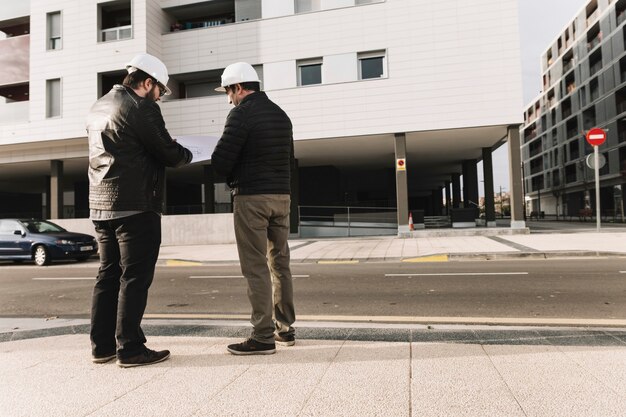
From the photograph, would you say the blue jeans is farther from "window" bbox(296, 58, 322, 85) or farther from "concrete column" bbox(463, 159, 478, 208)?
"concrete column" bbox(463, 159, 478, 208)

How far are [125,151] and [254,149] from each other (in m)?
0.85

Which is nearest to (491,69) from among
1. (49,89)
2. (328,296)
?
(328,296)

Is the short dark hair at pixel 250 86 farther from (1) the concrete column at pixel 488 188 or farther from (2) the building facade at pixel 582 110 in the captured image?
(2) the building facade at pixel 582 110

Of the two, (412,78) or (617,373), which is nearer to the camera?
(617,373)

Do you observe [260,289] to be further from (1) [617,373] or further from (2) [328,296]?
(2) [328,296]

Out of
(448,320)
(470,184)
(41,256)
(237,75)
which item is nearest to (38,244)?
(41,256)

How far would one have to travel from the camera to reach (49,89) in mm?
19422

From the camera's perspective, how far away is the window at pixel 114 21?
62.6 ft

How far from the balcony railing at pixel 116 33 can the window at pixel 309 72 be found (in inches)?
316

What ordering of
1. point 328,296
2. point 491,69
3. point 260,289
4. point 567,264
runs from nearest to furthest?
1. point 260,289
2. point 328,296
3. point 567,264
4. point 491,69

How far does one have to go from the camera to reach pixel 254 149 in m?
3.01

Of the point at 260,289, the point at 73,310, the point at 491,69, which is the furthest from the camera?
the point at 491,69

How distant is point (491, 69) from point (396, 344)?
15491mm

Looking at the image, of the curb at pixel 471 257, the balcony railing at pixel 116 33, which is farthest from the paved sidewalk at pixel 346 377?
the balcony railing at pixel 116 33
